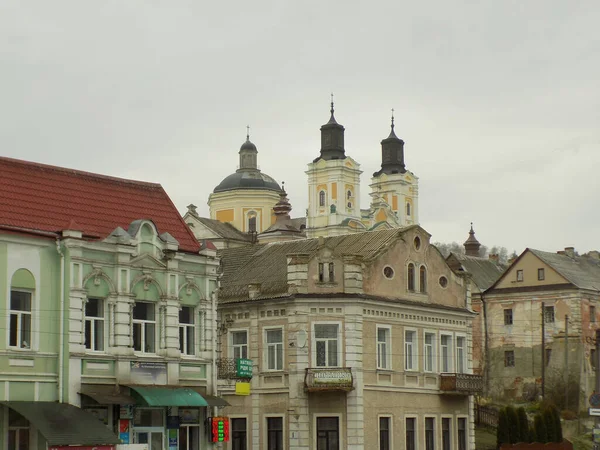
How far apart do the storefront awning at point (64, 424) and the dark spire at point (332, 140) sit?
106899 mm

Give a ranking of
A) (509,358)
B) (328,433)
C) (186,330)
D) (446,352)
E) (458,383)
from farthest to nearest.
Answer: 1. (509,358)
2. (446,352)
3. (458,383)
4. (328,433)
5. (186,330)

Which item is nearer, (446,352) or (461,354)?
(446,352)

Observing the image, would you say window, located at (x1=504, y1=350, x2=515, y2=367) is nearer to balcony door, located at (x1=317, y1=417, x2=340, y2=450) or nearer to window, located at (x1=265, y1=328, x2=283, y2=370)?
window, located at (x1=265, y1=328, x2=283, y2=370)

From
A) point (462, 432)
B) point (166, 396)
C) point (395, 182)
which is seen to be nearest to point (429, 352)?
point (462, 432)

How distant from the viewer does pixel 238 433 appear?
2082 inches

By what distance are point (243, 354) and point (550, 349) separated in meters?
28.1

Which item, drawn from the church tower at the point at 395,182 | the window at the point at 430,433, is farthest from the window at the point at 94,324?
the church tower at the point at 395,182

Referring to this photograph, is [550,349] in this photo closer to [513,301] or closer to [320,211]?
[513,301]

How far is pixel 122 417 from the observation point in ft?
133

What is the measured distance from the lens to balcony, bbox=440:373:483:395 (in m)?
A: 54.4

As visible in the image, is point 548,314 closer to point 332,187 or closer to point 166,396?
point 166,396

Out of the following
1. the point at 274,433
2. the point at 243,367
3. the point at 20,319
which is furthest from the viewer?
the point at 274,433

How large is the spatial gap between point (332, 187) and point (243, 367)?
9482cm

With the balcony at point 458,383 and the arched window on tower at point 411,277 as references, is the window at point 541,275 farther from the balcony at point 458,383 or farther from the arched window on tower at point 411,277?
the arched window on tower at point 411,277
